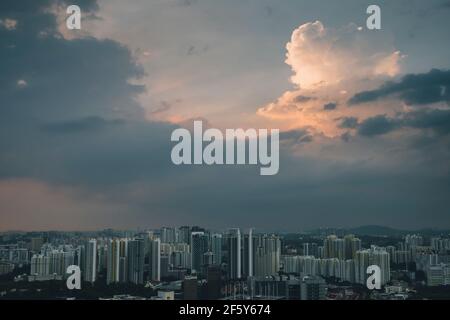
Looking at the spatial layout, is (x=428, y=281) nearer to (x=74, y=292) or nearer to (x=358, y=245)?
(x=358, y=245)

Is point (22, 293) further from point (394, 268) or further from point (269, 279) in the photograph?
point (394, 268)

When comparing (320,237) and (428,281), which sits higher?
(320,237)
